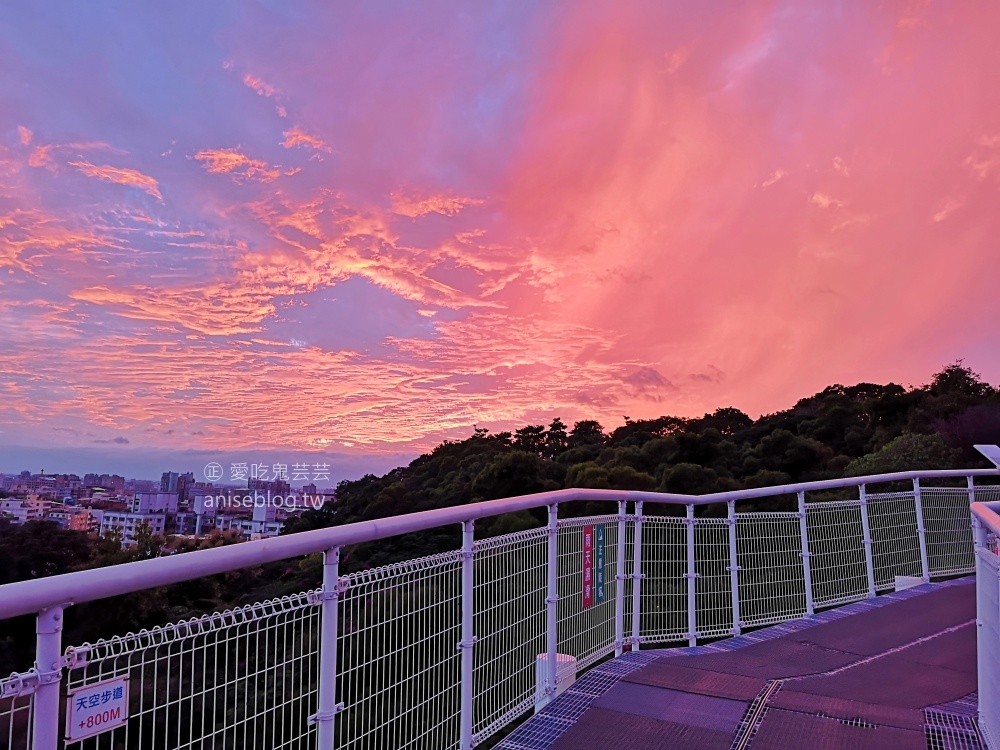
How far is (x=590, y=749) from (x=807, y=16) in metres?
11.1

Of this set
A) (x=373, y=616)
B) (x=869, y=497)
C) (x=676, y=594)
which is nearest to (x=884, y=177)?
(x=869, y=497)

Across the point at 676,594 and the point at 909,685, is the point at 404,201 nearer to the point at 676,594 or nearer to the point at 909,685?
the point at 676,594

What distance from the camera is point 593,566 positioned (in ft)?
16.9

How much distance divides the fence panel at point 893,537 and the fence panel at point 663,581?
339cm

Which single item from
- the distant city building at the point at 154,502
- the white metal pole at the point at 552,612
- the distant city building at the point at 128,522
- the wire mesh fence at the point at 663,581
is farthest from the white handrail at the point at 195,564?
the distant city building at the point at 154,502

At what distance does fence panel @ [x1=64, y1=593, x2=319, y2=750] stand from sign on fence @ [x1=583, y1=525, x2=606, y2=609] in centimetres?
271

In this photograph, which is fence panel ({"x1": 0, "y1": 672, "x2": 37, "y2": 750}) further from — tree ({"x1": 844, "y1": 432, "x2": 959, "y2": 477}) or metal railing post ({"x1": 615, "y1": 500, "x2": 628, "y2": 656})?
tree ({"x1": 844, "y1": 432, "x2": 959, "y2": 477})

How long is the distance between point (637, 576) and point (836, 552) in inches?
140

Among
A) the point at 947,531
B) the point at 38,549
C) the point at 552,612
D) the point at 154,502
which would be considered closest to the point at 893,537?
the point at 947,531

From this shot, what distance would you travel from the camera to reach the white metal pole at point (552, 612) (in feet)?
14.6

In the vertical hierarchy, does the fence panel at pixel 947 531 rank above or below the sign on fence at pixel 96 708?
below

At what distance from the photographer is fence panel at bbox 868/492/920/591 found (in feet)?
27.8

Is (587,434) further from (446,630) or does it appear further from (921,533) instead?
(446,630)

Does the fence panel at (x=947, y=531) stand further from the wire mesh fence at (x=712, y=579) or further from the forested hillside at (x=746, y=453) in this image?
the forested hillside at (x=746, y=453)
